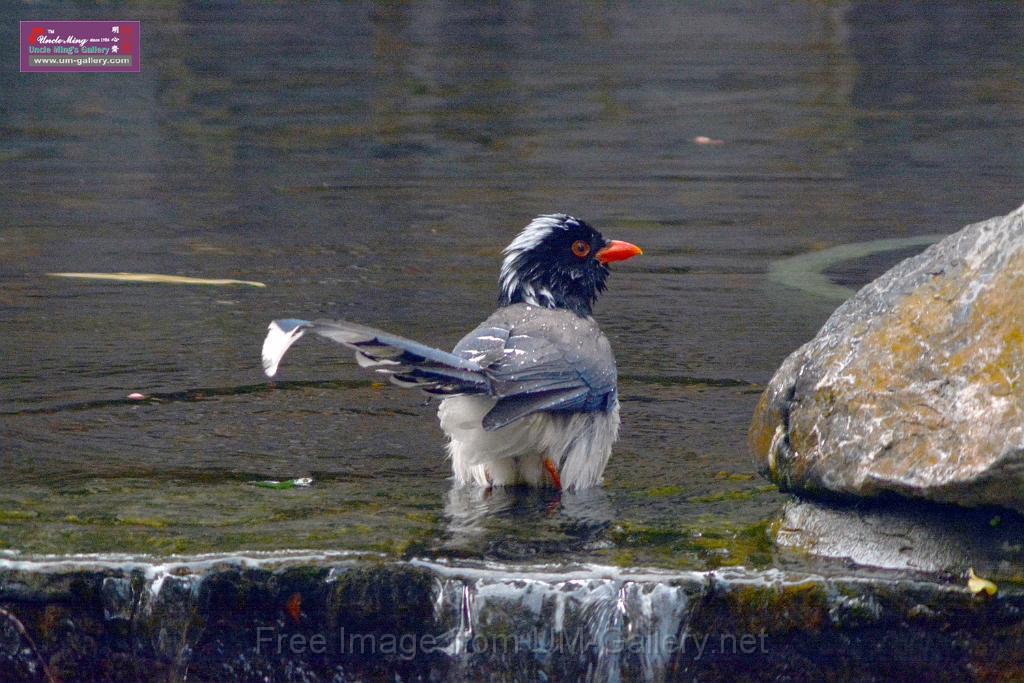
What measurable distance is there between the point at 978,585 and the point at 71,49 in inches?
681

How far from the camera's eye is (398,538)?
4.91 meters

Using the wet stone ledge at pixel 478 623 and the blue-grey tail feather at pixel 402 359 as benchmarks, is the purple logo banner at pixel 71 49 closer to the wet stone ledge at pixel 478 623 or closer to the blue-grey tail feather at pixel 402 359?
the blue-grey tail feather at pixel 402 359

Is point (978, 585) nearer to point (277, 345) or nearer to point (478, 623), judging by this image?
point (478, 623)

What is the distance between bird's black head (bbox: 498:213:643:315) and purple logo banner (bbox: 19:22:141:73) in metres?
13.9

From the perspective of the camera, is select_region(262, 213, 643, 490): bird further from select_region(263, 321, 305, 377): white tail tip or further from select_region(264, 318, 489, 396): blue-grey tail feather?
select_region(263, 321, 305, 377): white tail tip

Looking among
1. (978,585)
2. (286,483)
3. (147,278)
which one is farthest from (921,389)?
(147,278)

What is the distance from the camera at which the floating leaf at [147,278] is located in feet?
30.7

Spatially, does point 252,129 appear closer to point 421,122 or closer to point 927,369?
point 421,122

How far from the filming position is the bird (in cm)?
525

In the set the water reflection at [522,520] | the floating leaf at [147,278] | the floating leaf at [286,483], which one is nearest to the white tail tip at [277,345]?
the water reflection at [522,520]

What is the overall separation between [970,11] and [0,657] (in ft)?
72.0

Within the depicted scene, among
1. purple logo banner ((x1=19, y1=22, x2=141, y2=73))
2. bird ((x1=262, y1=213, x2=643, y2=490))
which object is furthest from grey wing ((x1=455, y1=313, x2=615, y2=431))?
purple logo banner ((x1=19, y1=22, x2=141, y2=73))

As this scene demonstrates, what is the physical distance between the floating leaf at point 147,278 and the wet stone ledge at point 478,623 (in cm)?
480

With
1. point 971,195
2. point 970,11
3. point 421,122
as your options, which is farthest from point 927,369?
point 970,11
